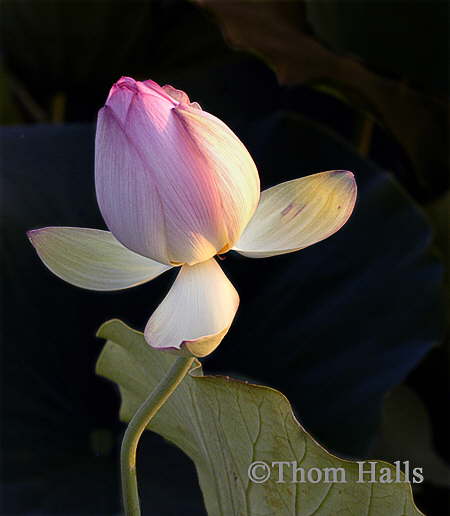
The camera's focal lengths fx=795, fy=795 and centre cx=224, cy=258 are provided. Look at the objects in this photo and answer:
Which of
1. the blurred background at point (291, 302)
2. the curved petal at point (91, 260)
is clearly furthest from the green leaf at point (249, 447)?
the blurred background at point (291, 302)

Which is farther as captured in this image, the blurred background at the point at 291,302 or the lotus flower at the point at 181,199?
the blurred background at the point at 291,302

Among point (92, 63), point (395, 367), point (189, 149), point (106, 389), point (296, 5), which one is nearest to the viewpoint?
point (189, 149)

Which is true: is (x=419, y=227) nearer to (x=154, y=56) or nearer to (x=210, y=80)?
(x=210, y=80)

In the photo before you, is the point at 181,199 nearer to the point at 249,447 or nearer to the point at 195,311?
the point at 195,311

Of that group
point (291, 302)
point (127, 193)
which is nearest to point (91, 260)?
point (127, 193)

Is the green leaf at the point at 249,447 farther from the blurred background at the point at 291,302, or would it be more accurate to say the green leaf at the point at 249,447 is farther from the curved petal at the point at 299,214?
the blurred background at the point at 291,302

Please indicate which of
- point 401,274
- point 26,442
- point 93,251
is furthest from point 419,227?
point 93,251

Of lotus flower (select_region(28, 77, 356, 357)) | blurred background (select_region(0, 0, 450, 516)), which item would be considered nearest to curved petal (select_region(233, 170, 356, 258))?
lotus flower (select_region(28, 77, 356, 357))
